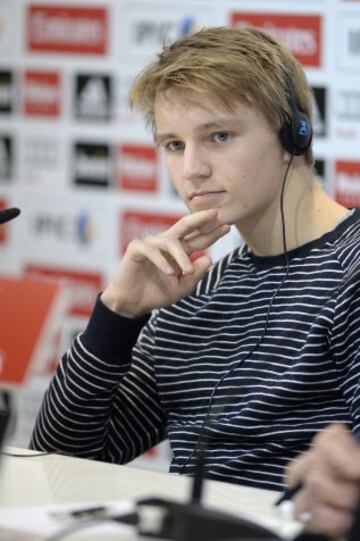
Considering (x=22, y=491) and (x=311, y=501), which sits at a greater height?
(x=311, y=501)

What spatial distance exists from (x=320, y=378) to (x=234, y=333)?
213mm

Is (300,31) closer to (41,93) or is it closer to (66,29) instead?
(66,29)

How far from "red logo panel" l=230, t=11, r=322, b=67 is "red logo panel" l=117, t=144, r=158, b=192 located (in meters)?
0.57

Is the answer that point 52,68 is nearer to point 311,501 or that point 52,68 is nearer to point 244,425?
point 244,425

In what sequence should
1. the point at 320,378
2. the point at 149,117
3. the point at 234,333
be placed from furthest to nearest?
1. the point at 149,117
2. the point at 234,333
3. the point at 320,378

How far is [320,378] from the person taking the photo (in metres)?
1.63

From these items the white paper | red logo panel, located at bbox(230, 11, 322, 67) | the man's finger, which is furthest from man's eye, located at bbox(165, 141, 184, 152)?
red logo panel, located at bbox(230, 11, 322, 67)

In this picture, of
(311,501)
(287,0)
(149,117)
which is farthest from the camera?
(287,0)

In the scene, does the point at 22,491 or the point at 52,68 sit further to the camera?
the point at 52,68

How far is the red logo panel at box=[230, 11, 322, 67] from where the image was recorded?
3.21 meters

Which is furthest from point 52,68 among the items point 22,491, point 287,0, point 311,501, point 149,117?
point 311,501

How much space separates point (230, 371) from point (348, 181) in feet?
5.15

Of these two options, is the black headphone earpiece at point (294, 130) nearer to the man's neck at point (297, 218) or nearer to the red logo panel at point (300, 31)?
the man's neck at point (297, 218)

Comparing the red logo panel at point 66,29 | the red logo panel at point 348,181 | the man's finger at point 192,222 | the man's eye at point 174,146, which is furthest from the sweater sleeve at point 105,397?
the red logo panel at point 66,29
